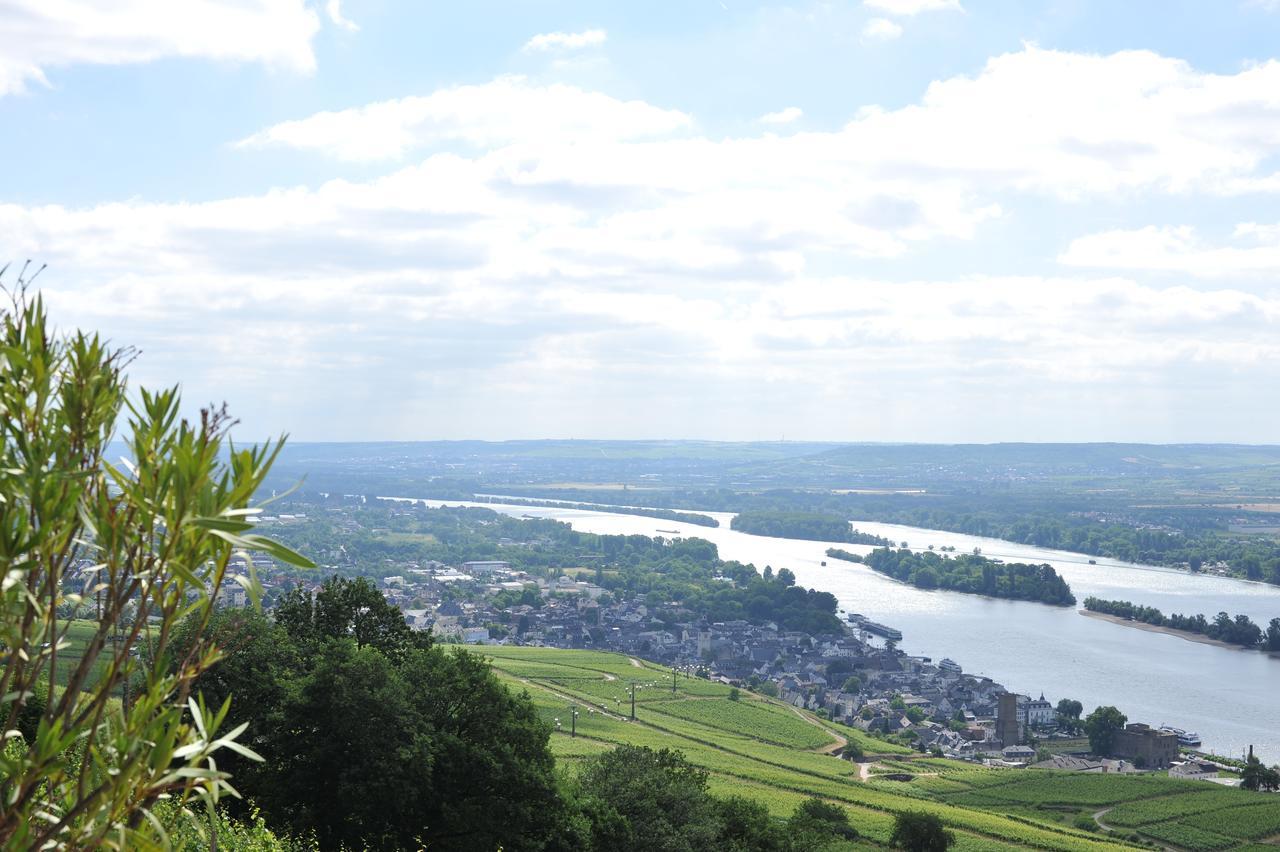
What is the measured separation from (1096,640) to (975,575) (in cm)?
1986

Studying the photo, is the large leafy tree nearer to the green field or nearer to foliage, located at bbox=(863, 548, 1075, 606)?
the green field

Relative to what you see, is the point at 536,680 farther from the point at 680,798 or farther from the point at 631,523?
the point at 631,523

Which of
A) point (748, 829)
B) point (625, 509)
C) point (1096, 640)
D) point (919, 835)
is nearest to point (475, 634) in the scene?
point (1096, 640)

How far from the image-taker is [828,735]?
41875 millimetres

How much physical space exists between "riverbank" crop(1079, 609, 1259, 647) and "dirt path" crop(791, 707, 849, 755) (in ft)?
77.2

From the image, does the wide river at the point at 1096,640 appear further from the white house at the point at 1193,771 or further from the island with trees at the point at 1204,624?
the white house at the point at 1193,771

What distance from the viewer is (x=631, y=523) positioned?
122188 millimetres

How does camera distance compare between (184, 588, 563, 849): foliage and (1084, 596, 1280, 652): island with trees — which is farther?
(1084, 596, 1280, 652): island with trees

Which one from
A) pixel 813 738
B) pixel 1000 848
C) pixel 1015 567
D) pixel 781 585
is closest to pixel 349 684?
pixel 1000 848

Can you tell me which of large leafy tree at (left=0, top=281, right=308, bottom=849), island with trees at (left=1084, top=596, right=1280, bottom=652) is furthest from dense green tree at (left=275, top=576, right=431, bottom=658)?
island with trees at (left=1084, top=596, right=1280, bottom=652)

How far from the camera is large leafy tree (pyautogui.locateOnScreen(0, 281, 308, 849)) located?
103 inches

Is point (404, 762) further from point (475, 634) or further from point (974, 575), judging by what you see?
point (974, 575)

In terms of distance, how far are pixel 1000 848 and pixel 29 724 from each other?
1977cm

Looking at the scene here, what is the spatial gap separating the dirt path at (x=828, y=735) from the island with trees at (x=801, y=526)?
56767 mm
